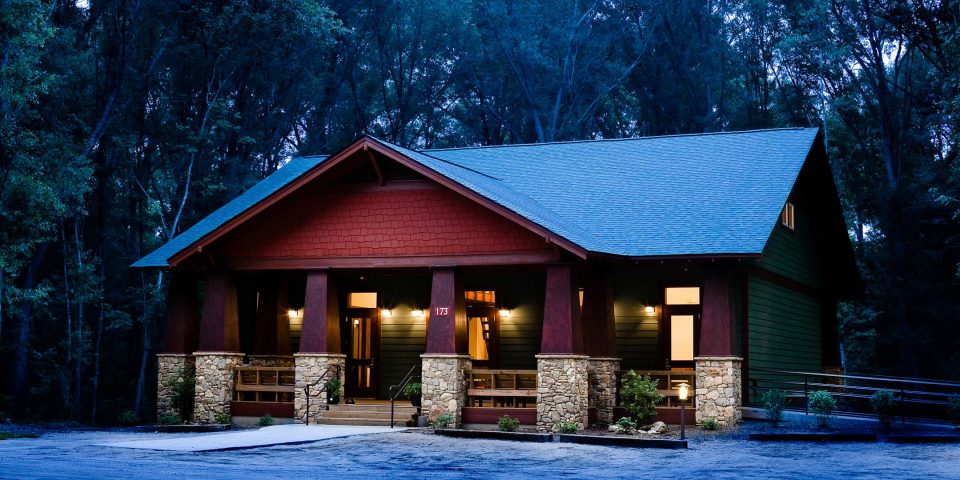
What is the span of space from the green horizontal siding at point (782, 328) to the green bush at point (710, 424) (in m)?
2.94

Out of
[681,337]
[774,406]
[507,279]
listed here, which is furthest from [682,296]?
[507,279]

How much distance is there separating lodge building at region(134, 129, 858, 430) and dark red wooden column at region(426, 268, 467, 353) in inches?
1.6

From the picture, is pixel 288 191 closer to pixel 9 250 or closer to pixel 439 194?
pixel 439 194

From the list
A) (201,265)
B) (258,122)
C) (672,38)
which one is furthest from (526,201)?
(672,38)

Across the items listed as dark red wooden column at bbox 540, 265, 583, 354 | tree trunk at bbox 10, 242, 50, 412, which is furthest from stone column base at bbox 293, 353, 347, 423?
tree trunk at bbox 10, 242, 50, 412

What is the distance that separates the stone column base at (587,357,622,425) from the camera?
70.9 ft

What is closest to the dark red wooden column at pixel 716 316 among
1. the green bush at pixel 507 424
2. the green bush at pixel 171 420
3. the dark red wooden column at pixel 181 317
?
the green bush at pixel 507 424

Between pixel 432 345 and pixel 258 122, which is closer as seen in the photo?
pixel 432 345

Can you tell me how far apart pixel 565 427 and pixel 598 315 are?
2.77 m

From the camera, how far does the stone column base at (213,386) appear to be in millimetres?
23422

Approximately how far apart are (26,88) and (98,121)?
25.6 ft

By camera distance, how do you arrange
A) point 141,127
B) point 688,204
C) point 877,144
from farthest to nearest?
point 877,144 < point 141,127 < point 688,204

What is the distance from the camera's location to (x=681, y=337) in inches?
928

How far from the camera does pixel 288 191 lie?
2223cm
